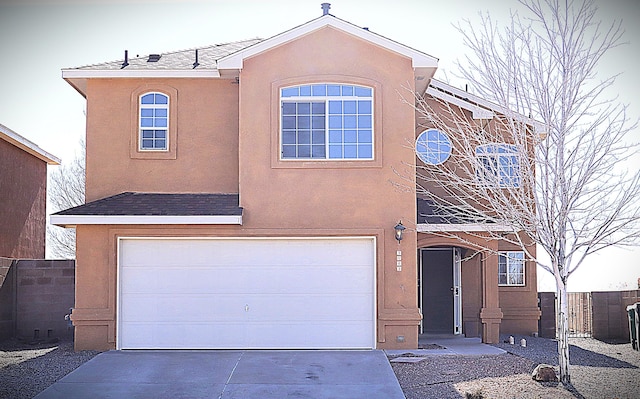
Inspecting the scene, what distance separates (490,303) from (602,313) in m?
4.11

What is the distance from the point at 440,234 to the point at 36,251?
12160 mm

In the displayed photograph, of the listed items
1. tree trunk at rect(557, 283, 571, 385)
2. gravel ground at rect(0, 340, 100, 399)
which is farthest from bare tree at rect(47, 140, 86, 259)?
tree trunk at rect(557, 283, 571, 385)

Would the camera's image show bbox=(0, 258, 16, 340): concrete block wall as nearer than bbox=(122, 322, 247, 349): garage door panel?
No

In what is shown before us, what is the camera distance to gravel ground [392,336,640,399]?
11.2m

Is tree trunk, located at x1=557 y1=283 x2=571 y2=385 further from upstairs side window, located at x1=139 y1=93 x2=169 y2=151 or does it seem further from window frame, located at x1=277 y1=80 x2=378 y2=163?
upstairs side window, located at x1=139 y1=93 x2=169 y2=151

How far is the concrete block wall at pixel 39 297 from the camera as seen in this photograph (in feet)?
56.0

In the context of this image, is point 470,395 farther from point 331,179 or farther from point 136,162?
point 136,162

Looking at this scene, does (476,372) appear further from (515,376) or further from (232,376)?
(232,376)

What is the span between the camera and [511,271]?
1903 centimetres

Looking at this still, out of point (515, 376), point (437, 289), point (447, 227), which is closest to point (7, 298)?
point (447, 227)

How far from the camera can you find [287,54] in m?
15.3

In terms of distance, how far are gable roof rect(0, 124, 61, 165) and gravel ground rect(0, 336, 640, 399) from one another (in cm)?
543

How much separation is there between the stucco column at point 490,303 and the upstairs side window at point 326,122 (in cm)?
399

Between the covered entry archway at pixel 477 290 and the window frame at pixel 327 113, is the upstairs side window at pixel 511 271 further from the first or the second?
the window frame at pixel 327 113
